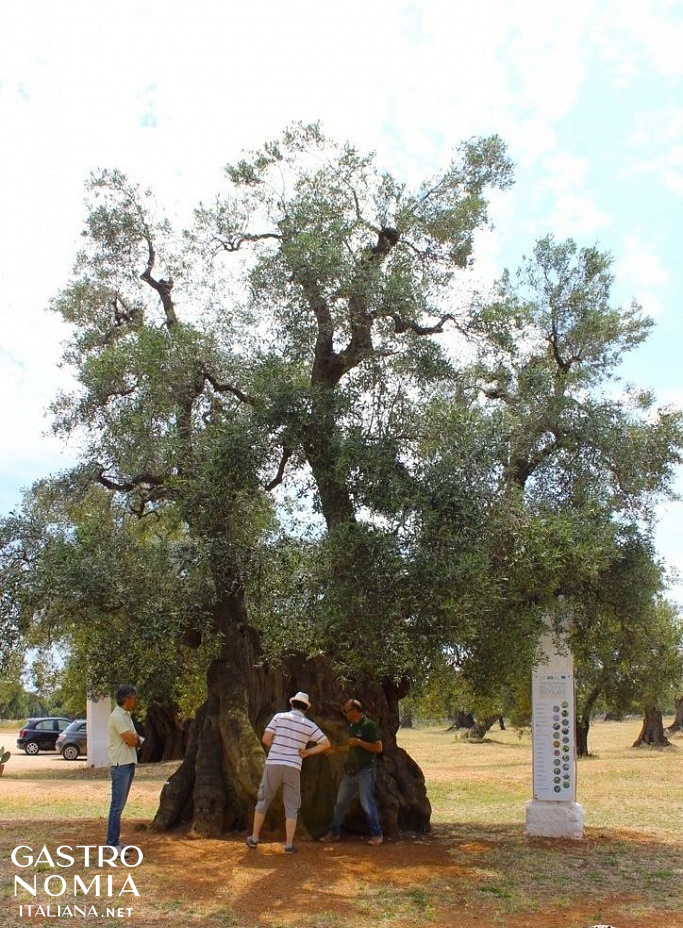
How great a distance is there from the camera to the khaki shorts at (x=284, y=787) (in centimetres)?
1128

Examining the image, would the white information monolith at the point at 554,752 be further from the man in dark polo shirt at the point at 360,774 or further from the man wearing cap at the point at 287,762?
the man wearing cap at the point at 287,762

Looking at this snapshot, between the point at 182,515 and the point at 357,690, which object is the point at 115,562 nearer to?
the point at 182,515

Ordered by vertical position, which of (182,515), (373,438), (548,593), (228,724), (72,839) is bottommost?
(72,839)

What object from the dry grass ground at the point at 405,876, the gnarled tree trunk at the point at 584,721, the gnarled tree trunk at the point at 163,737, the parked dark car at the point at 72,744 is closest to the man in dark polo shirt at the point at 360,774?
the dry grass ground at the point at 405,876

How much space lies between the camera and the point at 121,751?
36.0ft

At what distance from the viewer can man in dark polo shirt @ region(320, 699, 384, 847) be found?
1230cm

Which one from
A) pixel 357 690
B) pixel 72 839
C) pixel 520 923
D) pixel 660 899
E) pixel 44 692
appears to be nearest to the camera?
pixel 520 923

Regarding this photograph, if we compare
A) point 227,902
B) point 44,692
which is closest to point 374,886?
point 227,902

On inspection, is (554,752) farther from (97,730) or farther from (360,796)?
(97,730)

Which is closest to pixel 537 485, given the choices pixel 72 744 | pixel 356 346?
pixel 356 346

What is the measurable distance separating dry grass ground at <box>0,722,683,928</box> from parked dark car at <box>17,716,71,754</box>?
81.9ft

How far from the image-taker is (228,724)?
42.9 feet

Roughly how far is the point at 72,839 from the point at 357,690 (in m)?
4.25

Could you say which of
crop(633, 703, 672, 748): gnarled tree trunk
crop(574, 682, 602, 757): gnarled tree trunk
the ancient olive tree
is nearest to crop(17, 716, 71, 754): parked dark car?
crop(574, 682, 602, 757): gnarled tree trunk
